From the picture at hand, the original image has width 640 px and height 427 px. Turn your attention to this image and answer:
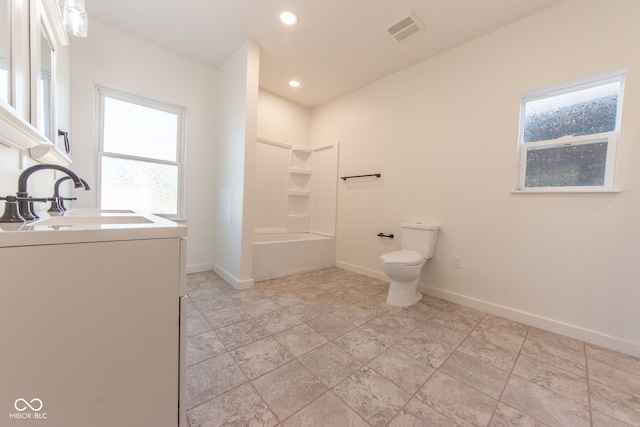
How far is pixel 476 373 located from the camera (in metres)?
1.37

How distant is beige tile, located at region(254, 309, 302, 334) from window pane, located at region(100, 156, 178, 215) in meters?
1.85

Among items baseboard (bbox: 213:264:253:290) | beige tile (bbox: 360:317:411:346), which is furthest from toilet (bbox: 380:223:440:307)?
baseboard (bbox: 213:264:253:290)

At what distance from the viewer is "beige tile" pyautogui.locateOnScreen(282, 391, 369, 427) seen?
3.37 ft

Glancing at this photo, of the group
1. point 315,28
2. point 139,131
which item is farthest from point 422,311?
point 139,131

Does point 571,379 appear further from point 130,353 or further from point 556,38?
point 556,38

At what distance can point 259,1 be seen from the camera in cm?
196

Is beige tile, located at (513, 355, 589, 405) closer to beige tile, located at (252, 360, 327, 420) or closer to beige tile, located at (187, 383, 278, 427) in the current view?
beige tile, located at (252, 360, 327, 420)

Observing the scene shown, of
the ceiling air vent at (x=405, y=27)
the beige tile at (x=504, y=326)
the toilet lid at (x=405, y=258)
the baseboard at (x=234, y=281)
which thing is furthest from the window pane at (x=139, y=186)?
the beige tile at (x=504, y=326)

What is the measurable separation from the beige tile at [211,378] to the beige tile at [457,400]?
0.96 metres

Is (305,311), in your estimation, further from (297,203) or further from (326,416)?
(297,203)

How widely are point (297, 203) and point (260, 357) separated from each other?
2.64 m

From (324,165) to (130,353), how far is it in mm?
3292

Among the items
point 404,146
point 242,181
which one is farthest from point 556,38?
point 242,181

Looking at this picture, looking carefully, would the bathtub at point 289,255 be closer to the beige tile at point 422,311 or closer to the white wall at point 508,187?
the white wall at point 508,187
